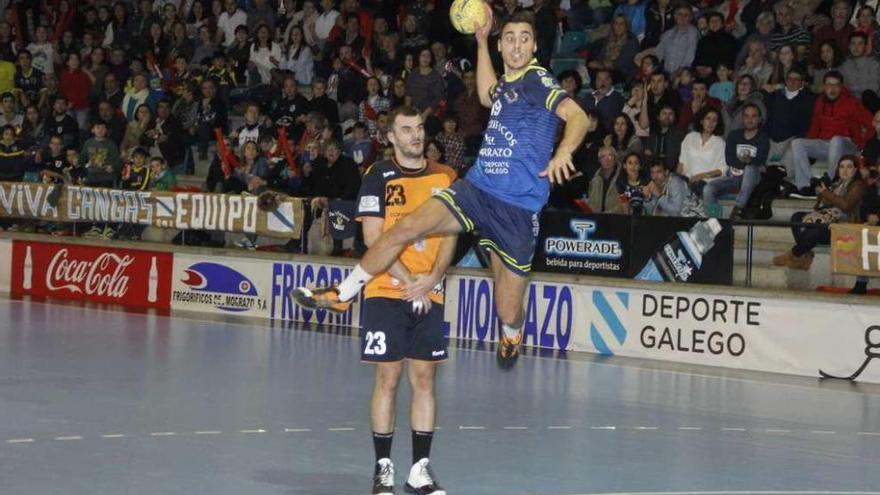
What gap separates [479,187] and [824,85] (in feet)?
33.9

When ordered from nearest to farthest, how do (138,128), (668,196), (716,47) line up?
(668,196), (716,47), (138,128)

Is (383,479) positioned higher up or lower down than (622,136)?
lower down

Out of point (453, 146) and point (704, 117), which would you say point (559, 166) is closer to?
point (704, 117)

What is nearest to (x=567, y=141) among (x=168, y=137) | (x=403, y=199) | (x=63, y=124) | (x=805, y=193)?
(x=403, y=199)

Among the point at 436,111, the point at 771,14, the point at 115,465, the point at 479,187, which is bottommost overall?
the point at 115,465

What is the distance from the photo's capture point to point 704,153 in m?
17.9

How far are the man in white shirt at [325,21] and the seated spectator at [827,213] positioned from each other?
1050 cm

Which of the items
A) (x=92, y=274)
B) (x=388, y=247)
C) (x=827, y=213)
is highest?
(x=827, y=213)

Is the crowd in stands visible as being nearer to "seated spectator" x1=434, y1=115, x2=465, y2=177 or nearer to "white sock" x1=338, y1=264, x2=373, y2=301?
"seated spectator" x1=434, y1=115, x2=465, y2=177

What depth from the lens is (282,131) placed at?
21.4 metres

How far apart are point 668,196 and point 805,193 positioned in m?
1.76

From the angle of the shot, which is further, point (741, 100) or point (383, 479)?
point (741, 100)

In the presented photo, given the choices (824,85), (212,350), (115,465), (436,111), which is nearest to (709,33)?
(824,85)

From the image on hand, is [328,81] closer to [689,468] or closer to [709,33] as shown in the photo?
[709,33]
